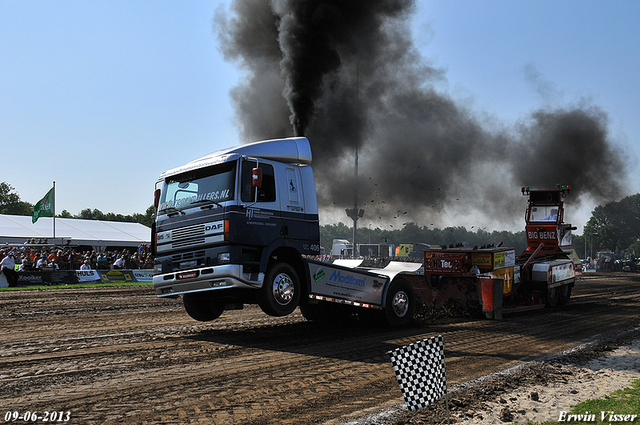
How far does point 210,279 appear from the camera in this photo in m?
7.77

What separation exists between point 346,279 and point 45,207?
2955 cm

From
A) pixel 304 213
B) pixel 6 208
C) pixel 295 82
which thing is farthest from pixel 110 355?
pixel 6 208

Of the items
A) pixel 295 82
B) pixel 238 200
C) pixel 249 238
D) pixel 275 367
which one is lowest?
pixel 275 367

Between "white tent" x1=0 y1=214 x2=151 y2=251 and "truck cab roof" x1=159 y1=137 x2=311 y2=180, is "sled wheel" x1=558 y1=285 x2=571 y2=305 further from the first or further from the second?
"white tent" x1=0 y1=214 x2=151 y2=251

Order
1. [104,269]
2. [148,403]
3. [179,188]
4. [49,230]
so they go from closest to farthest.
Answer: [148,403], [179,188], [104,269], [49,230]

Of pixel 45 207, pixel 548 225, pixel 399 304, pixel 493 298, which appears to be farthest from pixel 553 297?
pixel 45 207

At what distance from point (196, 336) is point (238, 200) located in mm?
2637

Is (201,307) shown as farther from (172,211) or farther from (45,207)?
(45,207)

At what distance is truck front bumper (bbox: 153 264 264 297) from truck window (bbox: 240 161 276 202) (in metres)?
1.15

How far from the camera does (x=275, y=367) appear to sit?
6.29 metres

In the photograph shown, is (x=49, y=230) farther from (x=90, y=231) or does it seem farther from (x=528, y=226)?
(x=528, y=226)

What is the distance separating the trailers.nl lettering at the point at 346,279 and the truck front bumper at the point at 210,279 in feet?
5.31

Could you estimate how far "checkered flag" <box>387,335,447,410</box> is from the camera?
154 inches

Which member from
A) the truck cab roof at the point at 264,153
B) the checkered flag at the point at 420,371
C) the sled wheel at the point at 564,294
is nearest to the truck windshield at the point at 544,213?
the sled wheel at the point at 564,294
